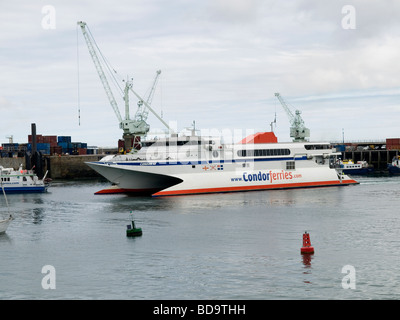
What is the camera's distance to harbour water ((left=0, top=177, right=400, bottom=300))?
22.9 m

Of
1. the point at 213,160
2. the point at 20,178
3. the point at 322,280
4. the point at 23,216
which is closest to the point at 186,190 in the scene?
the point at 213,160

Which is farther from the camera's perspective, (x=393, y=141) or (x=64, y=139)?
(x=64, y=139)

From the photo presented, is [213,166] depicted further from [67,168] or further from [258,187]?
[67,168]

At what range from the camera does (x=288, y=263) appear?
88.3ft

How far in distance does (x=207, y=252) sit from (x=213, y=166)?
34.2m

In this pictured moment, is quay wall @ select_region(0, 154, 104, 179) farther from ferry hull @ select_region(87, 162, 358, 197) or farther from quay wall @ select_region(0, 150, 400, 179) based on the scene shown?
ferry hull @ select_region(87, 162, 358, 197)

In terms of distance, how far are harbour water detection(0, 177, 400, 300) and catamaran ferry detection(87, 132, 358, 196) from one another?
28.4 ft

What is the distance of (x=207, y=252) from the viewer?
3011 centimetres

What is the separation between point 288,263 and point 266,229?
10789 mm

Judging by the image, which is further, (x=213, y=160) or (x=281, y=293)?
(x=213, y=160)

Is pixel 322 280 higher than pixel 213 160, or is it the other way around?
pixel 213 160

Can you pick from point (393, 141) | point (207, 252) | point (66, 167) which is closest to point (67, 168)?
point (66, 167)

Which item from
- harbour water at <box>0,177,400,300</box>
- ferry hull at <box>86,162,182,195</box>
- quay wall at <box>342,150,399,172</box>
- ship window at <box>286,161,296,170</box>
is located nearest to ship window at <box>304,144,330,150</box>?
ship window at <box>286,161,296,170</box>
